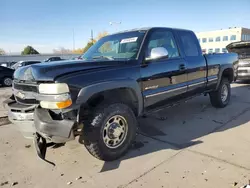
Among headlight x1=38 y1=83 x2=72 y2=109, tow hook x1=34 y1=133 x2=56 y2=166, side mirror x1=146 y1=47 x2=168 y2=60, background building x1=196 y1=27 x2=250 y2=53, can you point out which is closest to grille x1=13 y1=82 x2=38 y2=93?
headlight x1=38 y1=83 x2=72 y2=109

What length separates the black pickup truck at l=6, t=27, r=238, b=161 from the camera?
2734 millimetres

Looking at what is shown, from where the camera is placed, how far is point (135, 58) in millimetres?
3520

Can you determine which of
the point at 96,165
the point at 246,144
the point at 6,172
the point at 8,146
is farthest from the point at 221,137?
the point at 8,146

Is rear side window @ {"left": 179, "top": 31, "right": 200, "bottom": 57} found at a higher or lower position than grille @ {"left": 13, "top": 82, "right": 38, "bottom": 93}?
higher

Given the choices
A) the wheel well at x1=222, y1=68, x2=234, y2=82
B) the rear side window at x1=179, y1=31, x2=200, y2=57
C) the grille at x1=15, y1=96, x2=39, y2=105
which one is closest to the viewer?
the grille at x1=15, y1=96, x2=39, y2=105

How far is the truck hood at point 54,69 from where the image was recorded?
2775 mm

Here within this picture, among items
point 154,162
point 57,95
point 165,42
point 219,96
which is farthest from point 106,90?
point 219,96

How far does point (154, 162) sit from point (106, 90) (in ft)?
4.09

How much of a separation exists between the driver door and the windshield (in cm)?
21

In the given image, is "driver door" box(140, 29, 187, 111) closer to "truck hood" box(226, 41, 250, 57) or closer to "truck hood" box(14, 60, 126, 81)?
"truck hood" box(14, 60, 126, 81)

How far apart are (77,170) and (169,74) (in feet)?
7.31

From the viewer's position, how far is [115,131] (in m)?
3.28

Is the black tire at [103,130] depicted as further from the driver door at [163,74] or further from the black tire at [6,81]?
the black tire at [6,81]

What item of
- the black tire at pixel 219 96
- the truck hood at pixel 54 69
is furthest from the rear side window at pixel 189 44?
the truck hood at pixel 54 69
